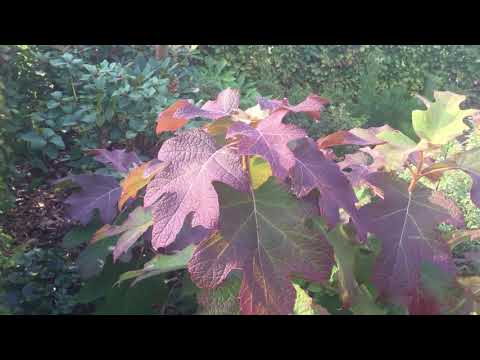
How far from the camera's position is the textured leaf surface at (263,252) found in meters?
0.90

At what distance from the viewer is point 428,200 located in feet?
3.58

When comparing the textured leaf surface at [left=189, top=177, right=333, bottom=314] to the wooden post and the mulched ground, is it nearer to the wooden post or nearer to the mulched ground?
the mulched ground

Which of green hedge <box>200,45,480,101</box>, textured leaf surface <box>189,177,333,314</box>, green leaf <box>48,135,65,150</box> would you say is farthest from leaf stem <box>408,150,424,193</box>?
green hedge <box>200,45,480,101</box>

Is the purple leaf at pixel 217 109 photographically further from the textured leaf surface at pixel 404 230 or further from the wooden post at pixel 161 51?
the wooden post at pixel 161 51

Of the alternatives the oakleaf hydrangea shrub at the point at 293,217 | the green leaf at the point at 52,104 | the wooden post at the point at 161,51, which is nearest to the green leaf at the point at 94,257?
the oakleaf hydrangea shrub at the point at 293,217

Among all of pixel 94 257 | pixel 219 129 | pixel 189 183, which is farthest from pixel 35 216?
pixel 189 183

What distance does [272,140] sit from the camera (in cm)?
95

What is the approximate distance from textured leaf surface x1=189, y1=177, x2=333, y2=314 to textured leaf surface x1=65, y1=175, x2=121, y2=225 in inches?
27.9

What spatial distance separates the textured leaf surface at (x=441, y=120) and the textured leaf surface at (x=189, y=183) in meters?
0.48

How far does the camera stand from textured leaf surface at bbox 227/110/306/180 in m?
0.90

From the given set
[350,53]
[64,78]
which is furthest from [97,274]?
[350,53]

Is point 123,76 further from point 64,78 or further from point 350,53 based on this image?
point 350,53

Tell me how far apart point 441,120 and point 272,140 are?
0.47m

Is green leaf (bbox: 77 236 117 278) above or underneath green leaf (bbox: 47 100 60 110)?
above
